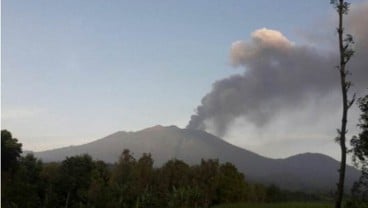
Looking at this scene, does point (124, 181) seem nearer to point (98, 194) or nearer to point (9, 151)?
point (98, 194)

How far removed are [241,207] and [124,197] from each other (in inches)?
725

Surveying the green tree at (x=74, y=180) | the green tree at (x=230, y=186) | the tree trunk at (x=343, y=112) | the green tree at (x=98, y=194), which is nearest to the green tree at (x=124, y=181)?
the green tree at (x=98, y=194)

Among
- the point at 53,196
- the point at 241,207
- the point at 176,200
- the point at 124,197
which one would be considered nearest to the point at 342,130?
the point at 241,207

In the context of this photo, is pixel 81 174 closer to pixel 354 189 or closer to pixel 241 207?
pixel 241 207

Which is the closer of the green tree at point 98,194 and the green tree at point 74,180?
the green tree at point 98,194

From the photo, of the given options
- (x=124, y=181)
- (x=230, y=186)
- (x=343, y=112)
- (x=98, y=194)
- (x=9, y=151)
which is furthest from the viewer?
(x=124, y=181)

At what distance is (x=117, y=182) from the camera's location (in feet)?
230

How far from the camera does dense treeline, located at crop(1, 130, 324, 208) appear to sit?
61.2m

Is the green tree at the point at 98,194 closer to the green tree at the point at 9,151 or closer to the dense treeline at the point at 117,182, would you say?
the dense treeline at the point at 117,182

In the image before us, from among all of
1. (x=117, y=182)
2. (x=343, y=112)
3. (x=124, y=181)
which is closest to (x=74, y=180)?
(x=117, y=182)

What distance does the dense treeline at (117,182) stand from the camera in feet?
201

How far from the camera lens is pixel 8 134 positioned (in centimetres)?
6956

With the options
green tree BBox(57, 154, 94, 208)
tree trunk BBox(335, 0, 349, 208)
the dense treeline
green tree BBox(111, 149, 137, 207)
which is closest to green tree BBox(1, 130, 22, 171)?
the dense treeline

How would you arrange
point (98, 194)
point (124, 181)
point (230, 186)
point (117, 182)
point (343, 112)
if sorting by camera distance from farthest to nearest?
point (124, 181), point (117, 182), point (230, 186), point (98, 194), point (343, 112)
